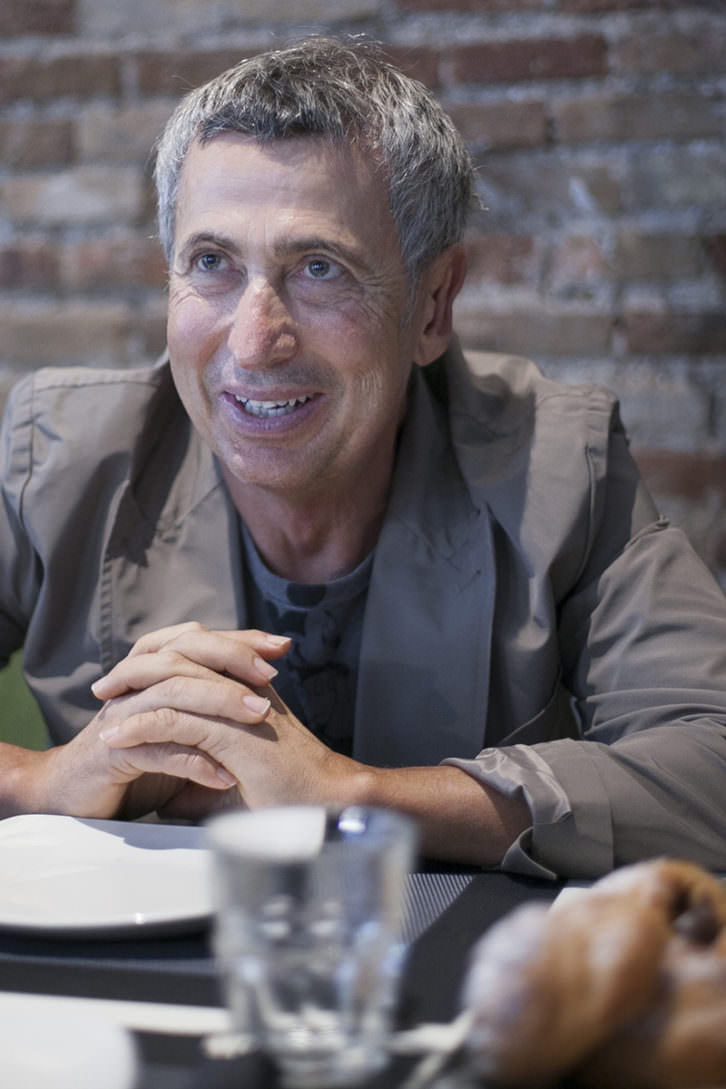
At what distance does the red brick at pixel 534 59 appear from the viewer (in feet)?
5.99

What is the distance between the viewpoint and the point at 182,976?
73 centimetres

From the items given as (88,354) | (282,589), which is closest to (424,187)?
(282,589)

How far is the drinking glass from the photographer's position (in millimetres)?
532

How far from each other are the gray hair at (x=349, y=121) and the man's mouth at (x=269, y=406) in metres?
0.22

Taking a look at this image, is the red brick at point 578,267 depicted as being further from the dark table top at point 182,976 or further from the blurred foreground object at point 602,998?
the blurred foreground object at point 602,998

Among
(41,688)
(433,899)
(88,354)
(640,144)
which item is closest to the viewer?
(433,899)

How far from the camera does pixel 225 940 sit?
1.79ft

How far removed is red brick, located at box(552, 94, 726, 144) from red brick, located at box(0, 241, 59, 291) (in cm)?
85

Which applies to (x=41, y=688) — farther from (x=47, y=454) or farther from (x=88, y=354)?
(x=88, y=354)

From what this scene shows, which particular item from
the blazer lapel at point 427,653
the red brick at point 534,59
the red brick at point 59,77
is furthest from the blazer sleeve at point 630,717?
the red brick at point 59,77

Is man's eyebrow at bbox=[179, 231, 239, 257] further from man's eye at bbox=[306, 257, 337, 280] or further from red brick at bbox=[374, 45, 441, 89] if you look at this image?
red brick at bbox=[374, 45, 441, 89]

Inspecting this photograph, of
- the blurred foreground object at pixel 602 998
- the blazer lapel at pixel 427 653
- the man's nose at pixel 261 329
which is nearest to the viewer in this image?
the blurred foreground object at pixel 602 998

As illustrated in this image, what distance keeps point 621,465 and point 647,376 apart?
41 cm

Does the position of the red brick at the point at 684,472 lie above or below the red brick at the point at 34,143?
below
